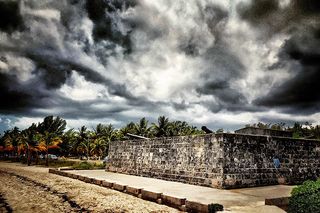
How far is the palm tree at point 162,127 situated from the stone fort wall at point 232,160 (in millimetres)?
31152

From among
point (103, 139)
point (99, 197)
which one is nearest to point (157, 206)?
point (99, 197)

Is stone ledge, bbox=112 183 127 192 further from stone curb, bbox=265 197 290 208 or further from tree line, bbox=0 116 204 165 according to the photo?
tree line, bbox=0 116 204 165

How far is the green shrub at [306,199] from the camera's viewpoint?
15.3 feet

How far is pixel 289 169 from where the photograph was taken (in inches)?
465

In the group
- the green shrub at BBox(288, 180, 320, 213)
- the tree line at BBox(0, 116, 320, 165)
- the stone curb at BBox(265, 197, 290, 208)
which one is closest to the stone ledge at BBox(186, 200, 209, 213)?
the stone curb at BBox(265, 197, 290, 208)

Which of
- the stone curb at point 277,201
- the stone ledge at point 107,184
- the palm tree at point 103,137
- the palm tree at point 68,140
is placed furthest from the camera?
the palm tree at point 68,140

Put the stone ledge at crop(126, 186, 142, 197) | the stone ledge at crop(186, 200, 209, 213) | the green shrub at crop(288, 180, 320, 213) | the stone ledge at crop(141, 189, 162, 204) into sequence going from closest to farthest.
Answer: the green shrub at crop(288, 180, 320, 213), the stone ledge at crop(186, 200, 209, 213), the stone ledge at crop(141, 189, 162, 204), the stone ledge at crop(126, 186, 142, 197)

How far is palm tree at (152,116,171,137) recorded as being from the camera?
45.9 metres

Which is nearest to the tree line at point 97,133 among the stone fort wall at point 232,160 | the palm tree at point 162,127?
the palm tree at point 162,127

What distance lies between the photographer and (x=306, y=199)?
4.84 metres

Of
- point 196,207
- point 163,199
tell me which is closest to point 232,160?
point 163,199

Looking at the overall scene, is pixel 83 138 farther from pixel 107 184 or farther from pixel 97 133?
pixel 107 184

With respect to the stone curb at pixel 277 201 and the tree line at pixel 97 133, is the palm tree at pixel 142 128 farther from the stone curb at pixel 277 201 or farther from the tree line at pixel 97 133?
the stone curb at pixel 277 201

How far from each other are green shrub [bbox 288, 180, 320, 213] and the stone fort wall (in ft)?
16.1
